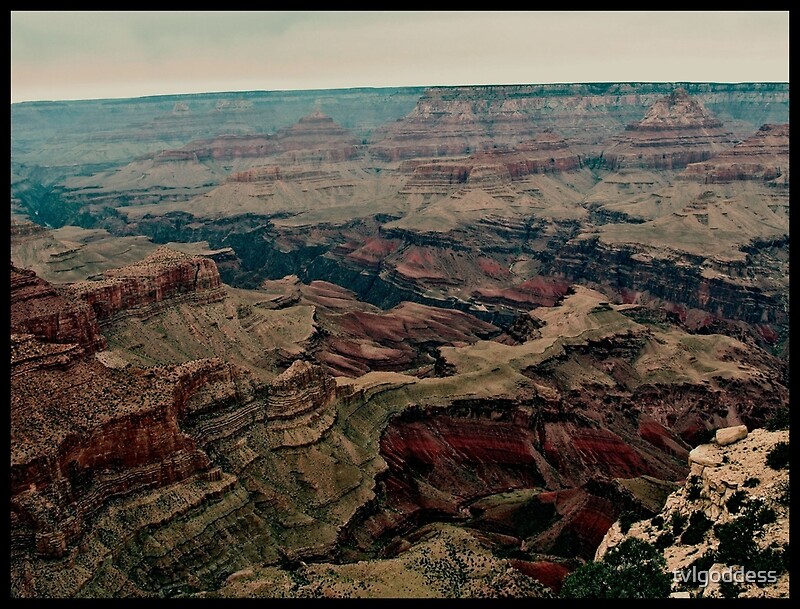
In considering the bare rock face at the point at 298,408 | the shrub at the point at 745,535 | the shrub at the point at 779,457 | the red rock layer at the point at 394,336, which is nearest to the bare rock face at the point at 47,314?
the bare rock face at the point at 298,408

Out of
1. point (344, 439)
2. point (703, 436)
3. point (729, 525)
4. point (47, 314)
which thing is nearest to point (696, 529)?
point (729, 525)

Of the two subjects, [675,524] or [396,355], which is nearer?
[675,524]

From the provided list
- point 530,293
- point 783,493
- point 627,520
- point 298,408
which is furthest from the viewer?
point 530,293

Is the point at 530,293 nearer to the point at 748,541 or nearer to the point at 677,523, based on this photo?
the point at 677,523

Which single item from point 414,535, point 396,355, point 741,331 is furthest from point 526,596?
point 741,331

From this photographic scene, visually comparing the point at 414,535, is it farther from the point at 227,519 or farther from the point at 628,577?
the point at 628,577

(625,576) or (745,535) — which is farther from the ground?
(745,535)
